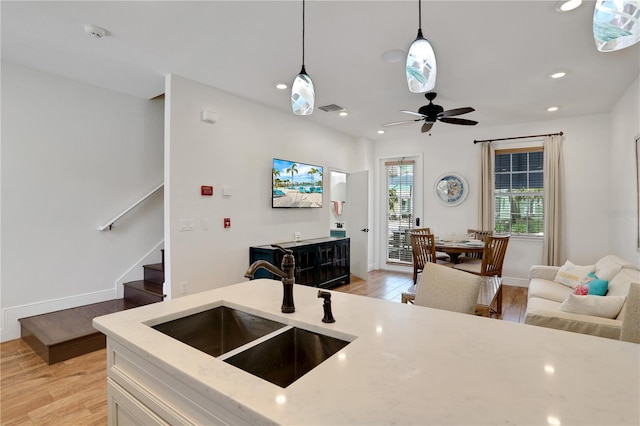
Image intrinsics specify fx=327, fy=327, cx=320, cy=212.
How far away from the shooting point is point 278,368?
1.29 meters

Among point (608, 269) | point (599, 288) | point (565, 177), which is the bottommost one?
point (599, 288)

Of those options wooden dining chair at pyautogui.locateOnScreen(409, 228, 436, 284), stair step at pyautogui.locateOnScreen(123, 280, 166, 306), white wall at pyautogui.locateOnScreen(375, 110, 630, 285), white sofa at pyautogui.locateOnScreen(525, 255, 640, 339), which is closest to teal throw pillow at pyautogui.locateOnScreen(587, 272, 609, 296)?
white sofa at pyautogui.locateOnScreen(525, 255, 640, 339)

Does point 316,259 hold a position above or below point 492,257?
below

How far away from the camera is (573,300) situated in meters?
2.25

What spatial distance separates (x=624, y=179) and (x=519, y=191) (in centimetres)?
164

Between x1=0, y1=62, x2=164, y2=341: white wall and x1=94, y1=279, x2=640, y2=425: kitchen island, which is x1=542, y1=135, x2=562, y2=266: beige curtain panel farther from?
x1=0, y1=62, x2=164, y2=341: white wall

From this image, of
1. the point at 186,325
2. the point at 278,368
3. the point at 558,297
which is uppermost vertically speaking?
the point at 186,325

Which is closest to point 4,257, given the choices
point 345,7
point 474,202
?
point 345,7

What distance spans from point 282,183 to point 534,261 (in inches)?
173

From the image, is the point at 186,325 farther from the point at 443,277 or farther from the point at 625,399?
the point at 625,399

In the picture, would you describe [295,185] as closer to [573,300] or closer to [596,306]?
[573,300]

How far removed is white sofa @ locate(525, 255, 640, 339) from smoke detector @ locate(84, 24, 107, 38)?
392 centimetres

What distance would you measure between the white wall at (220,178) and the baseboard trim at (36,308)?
118 cm

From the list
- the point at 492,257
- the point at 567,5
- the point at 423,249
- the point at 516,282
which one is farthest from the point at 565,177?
the point at 567,5
